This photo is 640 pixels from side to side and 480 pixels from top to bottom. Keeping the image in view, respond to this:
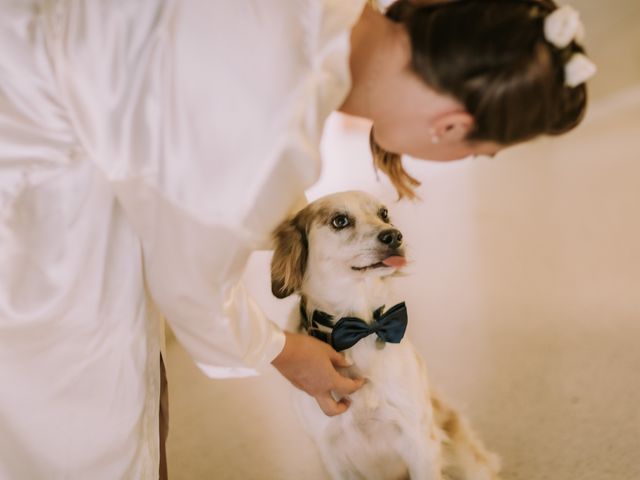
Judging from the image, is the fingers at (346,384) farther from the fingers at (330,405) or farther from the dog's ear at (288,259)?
the dog's ear at (288,259)

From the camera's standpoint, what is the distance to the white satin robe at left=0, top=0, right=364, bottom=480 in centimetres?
65

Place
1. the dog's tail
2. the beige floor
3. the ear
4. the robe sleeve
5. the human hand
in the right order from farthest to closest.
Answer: the beige floor < the dog's tail < the human hand < the ear < the robe sleeve

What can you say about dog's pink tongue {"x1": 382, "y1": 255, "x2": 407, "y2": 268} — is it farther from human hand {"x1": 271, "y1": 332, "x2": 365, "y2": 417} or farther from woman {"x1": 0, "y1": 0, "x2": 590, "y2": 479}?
woman {"x1": 0, "y1": 0, "x2": 590, "y2": 479}

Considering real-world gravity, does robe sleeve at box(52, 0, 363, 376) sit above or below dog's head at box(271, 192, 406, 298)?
above

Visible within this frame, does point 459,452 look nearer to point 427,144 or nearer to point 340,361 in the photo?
point 340,361

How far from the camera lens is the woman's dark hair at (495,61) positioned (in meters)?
0.70

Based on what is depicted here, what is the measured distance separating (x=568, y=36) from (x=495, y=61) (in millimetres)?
93

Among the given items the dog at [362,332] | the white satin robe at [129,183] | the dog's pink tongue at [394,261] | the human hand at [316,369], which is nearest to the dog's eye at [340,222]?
the dog at [362,332]

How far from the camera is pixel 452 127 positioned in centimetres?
77

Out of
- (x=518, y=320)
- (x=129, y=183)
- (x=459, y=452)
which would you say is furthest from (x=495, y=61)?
(x=518, y=320)

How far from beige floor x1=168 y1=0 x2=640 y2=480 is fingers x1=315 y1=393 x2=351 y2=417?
0.34m

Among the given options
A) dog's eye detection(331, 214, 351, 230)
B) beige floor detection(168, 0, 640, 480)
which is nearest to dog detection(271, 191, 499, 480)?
dog's eye detection(331, 214, 351, 230)

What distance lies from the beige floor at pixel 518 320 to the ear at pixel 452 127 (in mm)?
476

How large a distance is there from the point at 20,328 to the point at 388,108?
58 cm
